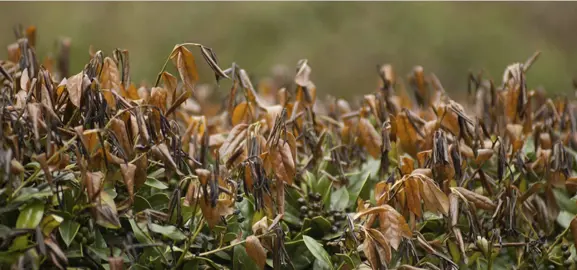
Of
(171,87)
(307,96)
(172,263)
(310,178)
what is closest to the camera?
(172,263)

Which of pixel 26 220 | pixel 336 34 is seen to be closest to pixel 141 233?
pixel 26 220

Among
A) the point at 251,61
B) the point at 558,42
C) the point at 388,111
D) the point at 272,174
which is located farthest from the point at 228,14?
the point at 272,174

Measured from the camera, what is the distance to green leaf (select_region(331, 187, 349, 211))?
212 cm

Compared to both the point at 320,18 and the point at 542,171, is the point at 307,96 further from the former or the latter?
the point at 320,18

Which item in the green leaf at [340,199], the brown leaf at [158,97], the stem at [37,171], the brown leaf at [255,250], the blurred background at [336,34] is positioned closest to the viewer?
the stem at [37,171]

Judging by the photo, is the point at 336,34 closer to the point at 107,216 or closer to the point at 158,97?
the point at 158,97

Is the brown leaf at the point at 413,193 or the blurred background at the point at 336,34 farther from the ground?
the brown leaf at the point at 413,193

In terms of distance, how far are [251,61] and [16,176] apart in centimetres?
775

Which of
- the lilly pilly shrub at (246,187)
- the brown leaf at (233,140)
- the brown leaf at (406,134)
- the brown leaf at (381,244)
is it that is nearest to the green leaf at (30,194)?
the lilly pilly shrub at (246,187)

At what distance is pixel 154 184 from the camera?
1.88 meters

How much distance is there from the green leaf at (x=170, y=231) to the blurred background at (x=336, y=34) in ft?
23.7

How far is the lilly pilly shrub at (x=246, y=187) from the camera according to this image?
1654 mm

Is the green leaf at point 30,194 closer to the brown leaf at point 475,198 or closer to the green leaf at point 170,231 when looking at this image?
the green leaf at point 170,231

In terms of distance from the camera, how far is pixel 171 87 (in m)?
2.00
